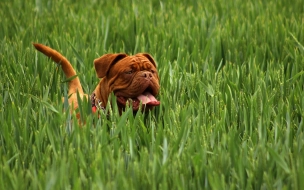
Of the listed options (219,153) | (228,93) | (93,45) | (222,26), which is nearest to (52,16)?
(93,45)

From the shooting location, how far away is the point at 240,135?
316cm

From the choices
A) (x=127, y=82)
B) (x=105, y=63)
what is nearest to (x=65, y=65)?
(x=105, y=63)

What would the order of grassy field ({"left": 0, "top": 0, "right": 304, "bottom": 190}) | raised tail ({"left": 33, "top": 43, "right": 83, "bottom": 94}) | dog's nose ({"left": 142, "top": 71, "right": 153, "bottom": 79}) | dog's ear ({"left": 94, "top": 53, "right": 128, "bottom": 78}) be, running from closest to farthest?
grassy field ({"left": 0, "top": 0, "right": 304, "bottom": 190}), dog's nose ({"left": 142, "top": 71, "right": 153, "bottom": 79}), dog's ear ({"left": 94, "top": 53, "right": 128, "bottom": 78}), raised tail ({"left": 33, "top": 43, "right": 83, "bottom": 94})

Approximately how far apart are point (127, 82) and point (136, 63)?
0.33ft

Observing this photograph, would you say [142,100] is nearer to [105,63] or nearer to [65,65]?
[105,63]

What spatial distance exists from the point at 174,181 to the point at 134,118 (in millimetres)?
764

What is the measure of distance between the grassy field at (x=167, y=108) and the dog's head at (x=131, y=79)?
0.09 metres

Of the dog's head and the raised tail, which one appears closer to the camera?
the dog's head

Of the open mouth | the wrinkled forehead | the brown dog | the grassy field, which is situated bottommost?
the grassy field

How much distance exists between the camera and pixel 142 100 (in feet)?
10.3

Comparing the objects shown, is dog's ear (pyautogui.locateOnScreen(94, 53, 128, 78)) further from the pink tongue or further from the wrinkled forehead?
the pink tongue

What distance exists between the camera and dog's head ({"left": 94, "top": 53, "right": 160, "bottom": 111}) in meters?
3.10

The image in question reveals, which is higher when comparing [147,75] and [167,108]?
[147,75]

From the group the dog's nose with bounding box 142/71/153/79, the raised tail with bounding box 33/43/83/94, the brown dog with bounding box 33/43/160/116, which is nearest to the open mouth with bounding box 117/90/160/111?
the brown dog with bounding box 33/43/160/116
